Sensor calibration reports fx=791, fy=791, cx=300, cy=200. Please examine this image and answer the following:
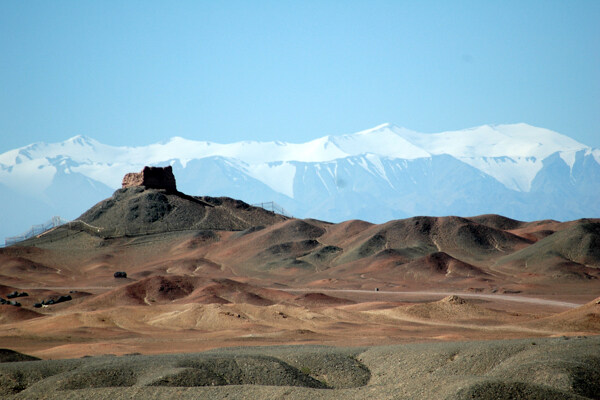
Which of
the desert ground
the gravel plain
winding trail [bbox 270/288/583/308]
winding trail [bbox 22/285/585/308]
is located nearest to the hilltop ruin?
the desert ground

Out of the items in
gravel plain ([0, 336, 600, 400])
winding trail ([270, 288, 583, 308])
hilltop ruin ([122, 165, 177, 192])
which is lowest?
winding trail ([270, 288, 583, 308])

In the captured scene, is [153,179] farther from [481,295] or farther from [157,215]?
[481,295]

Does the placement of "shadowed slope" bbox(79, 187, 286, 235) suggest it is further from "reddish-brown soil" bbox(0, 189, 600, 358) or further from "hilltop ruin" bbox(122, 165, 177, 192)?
"hilltop ruin" bbox(122, 165, 177, 192)

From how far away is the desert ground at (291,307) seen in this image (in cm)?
1978

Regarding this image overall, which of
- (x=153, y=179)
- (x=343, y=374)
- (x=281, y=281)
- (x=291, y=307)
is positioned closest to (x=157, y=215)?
(x=153, y=179)

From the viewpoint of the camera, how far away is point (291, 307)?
167 feet

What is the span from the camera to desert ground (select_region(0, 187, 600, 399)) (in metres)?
19.8

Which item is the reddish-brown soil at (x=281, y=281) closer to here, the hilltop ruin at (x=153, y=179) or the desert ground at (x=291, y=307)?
the desert ground at (x=291, y=307)

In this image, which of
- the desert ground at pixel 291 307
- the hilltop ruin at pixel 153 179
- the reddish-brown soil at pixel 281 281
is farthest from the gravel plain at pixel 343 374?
the hilltop ruin at pixel 153 179

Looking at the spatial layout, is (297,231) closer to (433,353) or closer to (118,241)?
(118,241)

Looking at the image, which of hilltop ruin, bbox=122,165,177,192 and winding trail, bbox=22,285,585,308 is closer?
winding trail, bbox=22,285,585,308

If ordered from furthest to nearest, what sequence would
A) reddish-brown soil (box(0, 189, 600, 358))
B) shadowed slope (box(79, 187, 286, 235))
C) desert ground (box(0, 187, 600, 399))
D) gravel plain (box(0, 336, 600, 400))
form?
shadowed slope (box(79, 187, 286, 235)), reddish-brown soil (box(0, 189, 600, 358)), desert ground (box(0, 187, 600, 399)), gravel plain (box(0, 336, 600, 400))

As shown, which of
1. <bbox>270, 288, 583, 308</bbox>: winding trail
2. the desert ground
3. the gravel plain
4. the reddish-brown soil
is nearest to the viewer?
the gravel plain

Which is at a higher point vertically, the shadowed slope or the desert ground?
the shadowed slope
